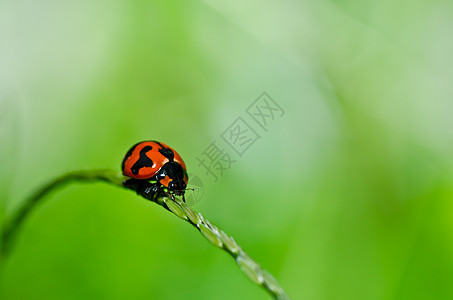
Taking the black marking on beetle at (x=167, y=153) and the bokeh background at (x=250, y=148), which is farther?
the bokeh background at (x=250, y=148)

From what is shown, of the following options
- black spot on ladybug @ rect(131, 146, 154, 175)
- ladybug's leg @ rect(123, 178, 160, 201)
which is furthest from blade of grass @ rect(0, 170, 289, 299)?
black spot on ladybug @ rect(131, 146, 154, 175)

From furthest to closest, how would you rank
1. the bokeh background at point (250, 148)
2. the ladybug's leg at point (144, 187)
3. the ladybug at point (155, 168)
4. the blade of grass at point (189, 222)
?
the bokeh background at point (250, 148), the ladybug at point (155, 168), the ladybug's leg at point (144, 187), the blade of grass at point (189, 222)

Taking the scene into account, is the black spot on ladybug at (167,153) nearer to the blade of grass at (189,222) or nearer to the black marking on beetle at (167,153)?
the black marking on beetle at (167,153)

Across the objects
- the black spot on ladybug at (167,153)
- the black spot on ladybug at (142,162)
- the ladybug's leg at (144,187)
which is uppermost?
the black spot on ladybug at (167,153)

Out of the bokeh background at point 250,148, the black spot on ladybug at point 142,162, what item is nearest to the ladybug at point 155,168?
the black spot on ladybug at point 142,162

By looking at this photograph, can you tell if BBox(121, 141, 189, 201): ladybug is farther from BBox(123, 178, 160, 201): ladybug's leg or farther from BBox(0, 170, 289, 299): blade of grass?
BBox(0, 170, 289, 299): blade of grass

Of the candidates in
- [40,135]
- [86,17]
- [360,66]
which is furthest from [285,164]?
[86,17]

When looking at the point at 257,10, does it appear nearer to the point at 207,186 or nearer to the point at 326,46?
the point at 326,46
